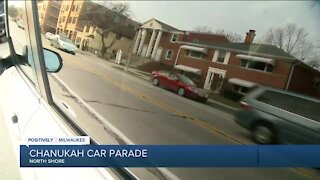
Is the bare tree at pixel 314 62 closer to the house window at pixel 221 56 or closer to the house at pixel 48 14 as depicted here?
the house window at pixel 221 56

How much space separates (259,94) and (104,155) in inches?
31.6

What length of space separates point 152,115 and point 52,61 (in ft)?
3.41

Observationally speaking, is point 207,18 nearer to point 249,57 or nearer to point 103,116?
point 249,57

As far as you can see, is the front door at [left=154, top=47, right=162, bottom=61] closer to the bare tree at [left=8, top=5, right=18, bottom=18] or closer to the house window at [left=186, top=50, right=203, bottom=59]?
the house window at [left=186, top=50, right=203, bottom=59]

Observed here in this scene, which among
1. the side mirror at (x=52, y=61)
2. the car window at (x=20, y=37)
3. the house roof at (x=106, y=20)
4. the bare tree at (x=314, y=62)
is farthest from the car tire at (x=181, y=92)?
the car window at (x=20, y=37)

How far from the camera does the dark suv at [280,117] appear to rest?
4.12 ft

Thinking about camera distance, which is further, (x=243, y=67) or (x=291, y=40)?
(x=243, y=67)

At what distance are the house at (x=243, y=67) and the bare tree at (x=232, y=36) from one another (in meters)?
0.01

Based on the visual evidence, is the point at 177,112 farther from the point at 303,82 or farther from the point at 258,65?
the point at 303,82

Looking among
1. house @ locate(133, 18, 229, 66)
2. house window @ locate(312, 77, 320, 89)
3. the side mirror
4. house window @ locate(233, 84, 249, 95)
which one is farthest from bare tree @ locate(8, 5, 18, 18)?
house window @ locate(312, 77, 320, 89)

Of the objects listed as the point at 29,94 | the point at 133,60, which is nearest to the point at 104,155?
the point at 133,60

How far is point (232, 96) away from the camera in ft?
4.47

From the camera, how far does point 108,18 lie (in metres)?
1.92

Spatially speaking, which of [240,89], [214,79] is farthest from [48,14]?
[240,89]
